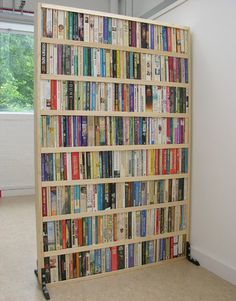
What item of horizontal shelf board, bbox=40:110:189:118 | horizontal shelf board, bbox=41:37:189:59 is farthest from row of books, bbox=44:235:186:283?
horizontal shelf board, bbox=41:37:189:59

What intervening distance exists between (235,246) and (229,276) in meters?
0.22

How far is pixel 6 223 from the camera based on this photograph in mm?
3451

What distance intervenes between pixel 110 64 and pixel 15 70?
2.93m

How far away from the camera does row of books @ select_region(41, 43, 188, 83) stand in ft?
7.00

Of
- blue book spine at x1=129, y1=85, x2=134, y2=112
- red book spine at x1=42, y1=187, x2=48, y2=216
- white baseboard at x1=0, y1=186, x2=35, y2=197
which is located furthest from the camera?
white baseboard at x1=0, y1=186, x2=35, y2=197

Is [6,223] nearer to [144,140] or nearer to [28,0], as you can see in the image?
[144,140]

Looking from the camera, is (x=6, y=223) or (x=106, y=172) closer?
(x=106, y=172)

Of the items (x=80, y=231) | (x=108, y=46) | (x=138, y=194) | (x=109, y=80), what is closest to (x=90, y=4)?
(x=108, y=46)

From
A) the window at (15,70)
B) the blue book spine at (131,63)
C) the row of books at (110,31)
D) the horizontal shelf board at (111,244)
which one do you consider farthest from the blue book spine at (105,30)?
the window at (15,70)

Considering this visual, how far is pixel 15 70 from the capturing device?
4.78 metres

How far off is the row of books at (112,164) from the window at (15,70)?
2.92 metres

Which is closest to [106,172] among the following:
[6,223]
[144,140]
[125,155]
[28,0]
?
[125,155]

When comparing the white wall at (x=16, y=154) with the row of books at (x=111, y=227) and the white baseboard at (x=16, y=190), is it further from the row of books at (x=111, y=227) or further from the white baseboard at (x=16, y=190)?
the row of books at (x=111, y=227)

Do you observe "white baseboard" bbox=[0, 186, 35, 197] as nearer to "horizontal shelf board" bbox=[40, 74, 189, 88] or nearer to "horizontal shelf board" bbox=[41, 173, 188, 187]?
"horizontal shelf board" bbox=[41, 173, 188, 187]
